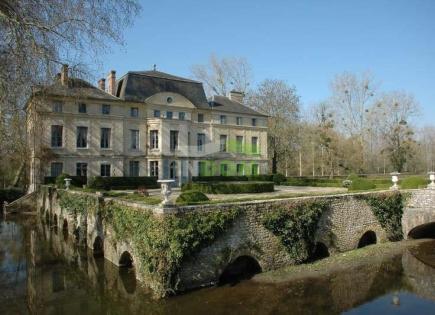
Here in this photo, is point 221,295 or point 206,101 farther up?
point 206,101

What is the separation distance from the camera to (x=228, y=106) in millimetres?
37375

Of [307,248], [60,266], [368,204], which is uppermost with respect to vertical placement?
[368,204]

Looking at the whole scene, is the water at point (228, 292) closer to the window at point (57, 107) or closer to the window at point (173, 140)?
the window at point (57, 107)

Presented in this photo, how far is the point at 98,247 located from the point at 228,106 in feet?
81.0

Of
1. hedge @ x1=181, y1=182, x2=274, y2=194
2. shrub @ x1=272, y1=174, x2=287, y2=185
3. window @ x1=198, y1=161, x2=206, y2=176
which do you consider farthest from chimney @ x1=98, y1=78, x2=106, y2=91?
shrub @ x1=272, y1=174, x2=287, y2=185

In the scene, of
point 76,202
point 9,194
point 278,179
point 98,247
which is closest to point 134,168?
point 9,194

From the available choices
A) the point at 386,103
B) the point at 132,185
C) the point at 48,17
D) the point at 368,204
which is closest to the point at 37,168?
the point at 132,185

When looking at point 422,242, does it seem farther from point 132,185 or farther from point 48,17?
point 132,185

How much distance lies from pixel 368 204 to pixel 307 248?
4233 mm

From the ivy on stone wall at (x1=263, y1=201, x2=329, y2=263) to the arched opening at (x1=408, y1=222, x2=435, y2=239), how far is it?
6.24 metres

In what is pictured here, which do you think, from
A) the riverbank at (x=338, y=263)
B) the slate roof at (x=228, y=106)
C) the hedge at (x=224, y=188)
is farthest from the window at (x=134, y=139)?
the riverbank at (x=338, y=263)

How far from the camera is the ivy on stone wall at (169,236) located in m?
9.80

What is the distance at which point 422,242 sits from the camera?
627 inches

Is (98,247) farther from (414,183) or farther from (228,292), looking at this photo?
(414,183)
